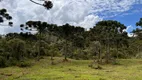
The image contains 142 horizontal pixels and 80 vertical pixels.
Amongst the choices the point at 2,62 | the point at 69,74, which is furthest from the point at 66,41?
the point at 69,74

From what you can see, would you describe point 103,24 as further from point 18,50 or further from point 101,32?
point 18,50

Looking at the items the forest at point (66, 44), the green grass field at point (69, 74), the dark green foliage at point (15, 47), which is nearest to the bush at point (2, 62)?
the forest at point (66, 44)

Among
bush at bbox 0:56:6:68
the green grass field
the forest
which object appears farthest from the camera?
the forest

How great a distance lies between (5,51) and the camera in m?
33.8

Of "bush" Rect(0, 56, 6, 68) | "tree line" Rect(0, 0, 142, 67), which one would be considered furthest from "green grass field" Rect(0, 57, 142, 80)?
"tree line" Rect(0, 0, 142, 67)

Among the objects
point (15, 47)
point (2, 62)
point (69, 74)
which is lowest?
point (69, 74)

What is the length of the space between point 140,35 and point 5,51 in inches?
955

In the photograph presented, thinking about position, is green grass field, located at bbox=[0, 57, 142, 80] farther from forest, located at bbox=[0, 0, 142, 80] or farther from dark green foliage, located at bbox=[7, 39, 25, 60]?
dark green foliage, located at bbox=[7, 39, 25, 60]

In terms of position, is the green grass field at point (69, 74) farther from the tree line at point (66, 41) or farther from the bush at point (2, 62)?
the tree line at point (66, 41)

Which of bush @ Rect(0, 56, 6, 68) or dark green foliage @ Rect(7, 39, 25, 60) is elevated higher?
dark green foliage @ Rect(7, 39, 25, 60)

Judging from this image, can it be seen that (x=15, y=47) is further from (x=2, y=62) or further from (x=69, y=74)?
(x=69, y=74)

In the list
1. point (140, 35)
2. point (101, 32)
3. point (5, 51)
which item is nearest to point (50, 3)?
point (5, 51)

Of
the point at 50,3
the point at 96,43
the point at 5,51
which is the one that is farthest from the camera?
the point at 96,43

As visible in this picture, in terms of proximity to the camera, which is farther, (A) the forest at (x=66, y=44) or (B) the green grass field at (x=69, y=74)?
(A) the forest at (x=66, y=44)
